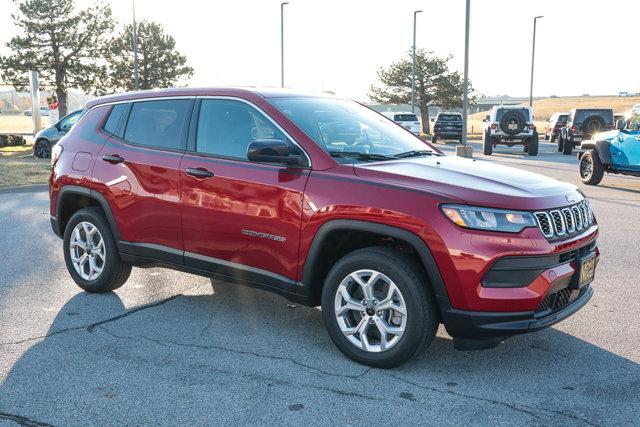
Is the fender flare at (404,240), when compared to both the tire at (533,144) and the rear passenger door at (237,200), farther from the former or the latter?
the tire at (533,144)

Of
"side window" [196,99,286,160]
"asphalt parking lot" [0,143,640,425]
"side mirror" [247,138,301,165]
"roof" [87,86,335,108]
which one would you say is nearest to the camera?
"asphalt parking lot" [0,143,640,425]

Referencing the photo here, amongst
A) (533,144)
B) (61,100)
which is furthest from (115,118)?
(61,100)

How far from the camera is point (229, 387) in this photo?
12.2 feet

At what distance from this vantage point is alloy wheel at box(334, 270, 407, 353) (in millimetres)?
3904

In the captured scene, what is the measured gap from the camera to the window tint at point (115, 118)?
5512 mm

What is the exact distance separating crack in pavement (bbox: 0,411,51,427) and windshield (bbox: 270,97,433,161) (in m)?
2.31

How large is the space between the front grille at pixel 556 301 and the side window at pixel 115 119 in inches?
144

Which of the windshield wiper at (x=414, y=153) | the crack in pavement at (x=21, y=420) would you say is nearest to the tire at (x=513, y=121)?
the windshield wiper at (x=414, y=153)

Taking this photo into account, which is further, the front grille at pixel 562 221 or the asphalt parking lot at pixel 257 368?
the front grille at pixel 562 221

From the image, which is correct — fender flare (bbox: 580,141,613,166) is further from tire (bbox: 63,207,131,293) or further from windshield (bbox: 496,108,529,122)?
tire (bbox: 63,207,131,293)

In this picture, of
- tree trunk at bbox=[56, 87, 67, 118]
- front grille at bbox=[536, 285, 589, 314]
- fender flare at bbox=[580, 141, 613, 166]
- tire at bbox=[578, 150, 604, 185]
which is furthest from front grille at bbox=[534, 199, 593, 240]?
tree trunk at bbox=[56, 87, 67, 118]

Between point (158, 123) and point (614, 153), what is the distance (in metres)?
11.3

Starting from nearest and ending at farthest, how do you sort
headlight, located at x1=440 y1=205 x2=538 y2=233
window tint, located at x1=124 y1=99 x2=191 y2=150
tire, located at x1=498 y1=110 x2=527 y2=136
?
headlight, located at x1=440 y1=205 x2=538 y2=233
window tint, located at x1=124 y1=99 x2=191 y2=150
tire, located at x1=498 y1=110 x2=527 y2=136

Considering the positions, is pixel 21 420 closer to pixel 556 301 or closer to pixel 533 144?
pixel 556 301
